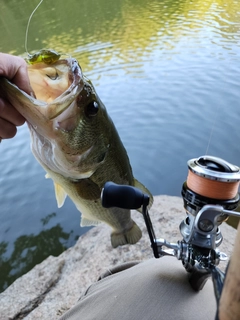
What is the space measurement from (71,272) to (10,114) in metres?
2.03

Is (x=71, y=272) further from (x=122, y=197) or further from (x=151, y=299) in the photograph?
(x=122, y=197)

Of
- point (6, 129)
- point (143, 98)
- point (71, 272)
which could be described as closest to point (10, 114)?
point (6, 129)

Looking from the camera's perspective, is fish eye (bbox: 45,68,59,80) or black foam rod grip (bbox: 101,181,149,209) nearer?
black foam rod grip (bbox: 101,181,149,209)

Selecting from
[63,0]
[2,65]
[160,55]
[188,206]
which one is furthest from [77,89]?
[63,0]

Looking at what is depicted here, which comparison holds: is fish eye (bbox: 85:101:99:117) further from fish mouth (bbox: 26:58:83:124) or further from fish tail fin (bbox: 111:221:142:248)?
fish tail fin (bbox: 111:221:142:248)

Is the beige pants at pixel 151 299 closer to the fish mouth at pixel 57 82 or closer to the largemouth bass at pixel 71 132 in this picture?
the largemouth bass at pixel 71 132

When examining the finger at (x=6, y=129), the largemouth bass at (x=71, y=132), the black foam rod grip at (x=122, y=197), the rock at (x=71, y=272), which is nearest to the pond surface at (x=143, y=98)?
the rock at (x=71, y=272)

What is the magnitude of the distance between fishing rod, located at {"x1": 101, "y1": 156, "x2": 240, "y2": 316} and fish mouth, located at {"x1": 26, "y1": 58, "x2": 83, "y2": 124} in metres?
0.45

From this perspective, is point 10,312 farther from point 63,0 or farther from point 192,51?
point 63,0

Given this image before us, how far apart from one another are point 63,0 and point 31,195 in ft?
49.1

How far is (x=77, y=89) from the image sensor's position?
1461 millimetres

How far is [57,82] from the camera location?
1487 mm

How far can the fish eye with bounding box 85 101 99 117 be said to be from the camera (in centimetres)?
156

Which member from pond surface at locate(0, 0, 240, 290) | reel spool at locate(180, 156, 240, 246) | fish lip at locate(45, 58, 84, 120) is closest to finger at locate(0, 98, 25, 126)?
fish lip at locate(45, 58, 84, 120)
